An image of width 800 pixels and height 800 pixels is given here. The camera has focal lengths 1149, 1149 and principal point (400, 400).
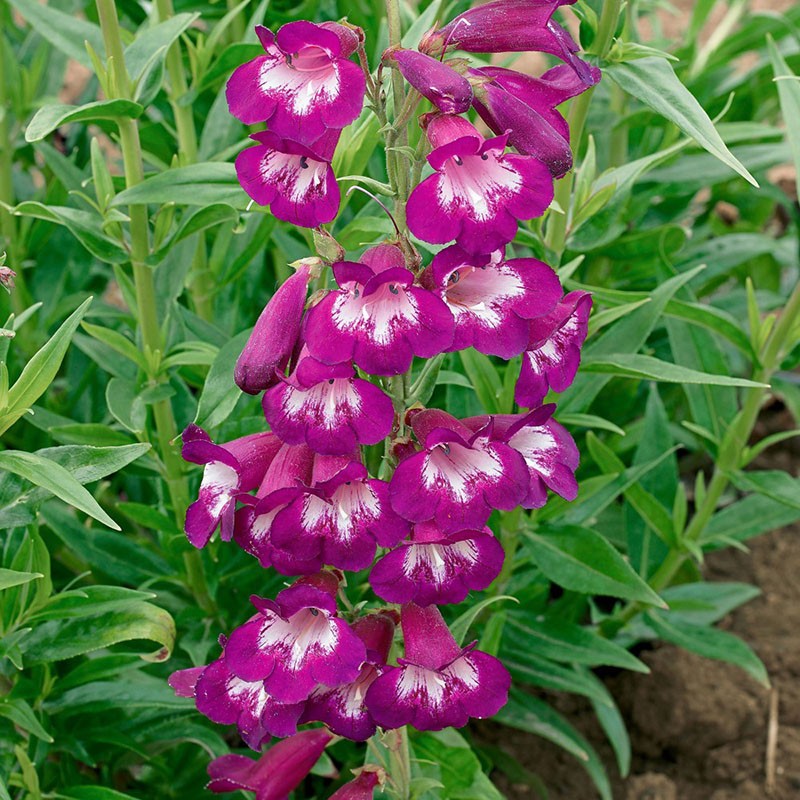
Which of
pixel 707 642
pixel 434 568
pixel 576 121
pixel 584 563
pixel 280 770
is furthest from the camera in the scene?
pixel 707 642

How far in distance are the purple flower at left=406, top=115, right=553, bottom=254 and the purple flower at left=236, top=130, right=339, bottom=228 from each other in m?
0.13

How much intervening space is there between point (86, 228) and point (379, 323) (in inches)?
39.8

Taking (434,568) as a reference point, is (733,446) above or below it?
below

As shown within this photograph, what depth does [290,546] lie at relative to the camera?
1.61 metres

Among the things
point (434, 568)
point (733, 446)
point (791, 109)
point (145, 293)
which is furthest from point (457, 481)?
point (733, 446)

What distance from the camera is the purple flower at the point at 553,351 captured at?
1688mm

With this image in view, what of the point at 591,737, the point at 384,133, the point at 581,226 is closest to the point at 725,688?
the point at 591,737

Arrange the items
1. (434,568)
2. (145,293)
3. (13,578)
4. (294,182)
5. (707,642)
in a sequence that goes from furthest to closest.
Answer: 1. (707,642)
2. (145,293)
3. (13,578)
4. (434,568)
5. (294,182)

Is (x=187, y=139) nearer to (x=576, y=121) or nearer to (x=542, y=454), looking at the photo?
(x=576, y=121)

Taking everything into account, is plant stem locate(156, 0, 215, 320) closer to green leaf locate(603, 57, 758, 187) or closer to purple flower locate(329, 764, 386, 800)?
green leaf locate(603, 57, 758, 187)

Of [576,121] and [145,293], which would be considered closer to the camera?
[576,121]

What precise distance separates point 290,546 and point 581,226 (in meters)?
1.19

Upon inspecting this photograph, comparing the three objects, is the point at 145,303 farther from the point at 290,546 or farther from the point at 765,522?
the point at 765,522

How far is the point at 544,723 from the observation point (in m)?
2.90
